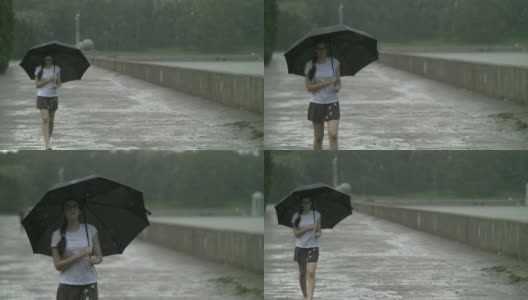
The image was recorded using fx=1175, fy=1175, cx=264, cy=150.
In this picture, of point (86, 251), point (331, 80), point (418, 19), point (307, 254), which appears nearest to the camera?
point (86, 251)

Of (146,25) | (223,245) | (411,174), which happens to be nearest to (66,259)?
(223,245)

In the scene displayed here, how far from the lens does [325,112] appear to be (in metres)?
13.0

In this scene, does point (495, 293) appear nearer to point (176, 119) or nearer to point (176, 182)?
point (176, 119)

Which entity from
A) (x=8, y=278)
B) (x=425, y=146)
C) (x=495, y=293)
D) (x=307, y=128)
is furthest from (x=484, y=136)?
(x=8, y=278)

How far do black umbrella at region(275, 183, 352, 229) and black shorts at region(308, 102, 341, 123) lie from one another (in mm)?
846

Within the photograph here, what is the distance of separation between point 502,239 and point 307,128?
3639 mm

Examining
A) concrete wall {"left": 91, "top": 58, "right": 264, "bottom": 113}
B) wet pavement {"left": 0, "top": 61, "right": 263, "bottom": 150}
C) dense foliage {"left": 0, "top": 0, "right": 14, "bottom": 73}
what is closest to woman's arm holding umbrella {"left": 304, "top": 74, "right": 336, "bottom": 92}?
wet pavement {"left": 0, "top": 61, "right": 263, "bottom": 150}

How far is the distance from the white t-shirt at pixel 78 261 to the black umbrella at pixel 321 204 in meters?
3.10

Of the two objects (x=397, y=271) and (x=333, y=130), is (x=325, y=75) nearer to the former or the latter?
(x=333, y=130)

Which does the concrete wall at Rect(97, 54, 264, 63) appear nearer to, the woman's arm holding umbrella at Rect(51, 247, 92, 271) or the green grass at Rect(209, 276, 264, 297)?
the green grass at Rect(209, 276, 264, 297)

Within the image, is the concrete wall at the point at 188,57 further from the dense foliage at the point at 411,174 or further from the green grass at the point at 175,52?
the dense foliage at the point at 411,174

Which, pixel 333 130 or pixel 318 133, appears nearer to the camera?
pixel 333 130

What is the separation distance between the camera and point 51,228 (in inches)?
405

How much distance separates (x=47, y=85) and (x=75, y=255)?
4.86 meters
